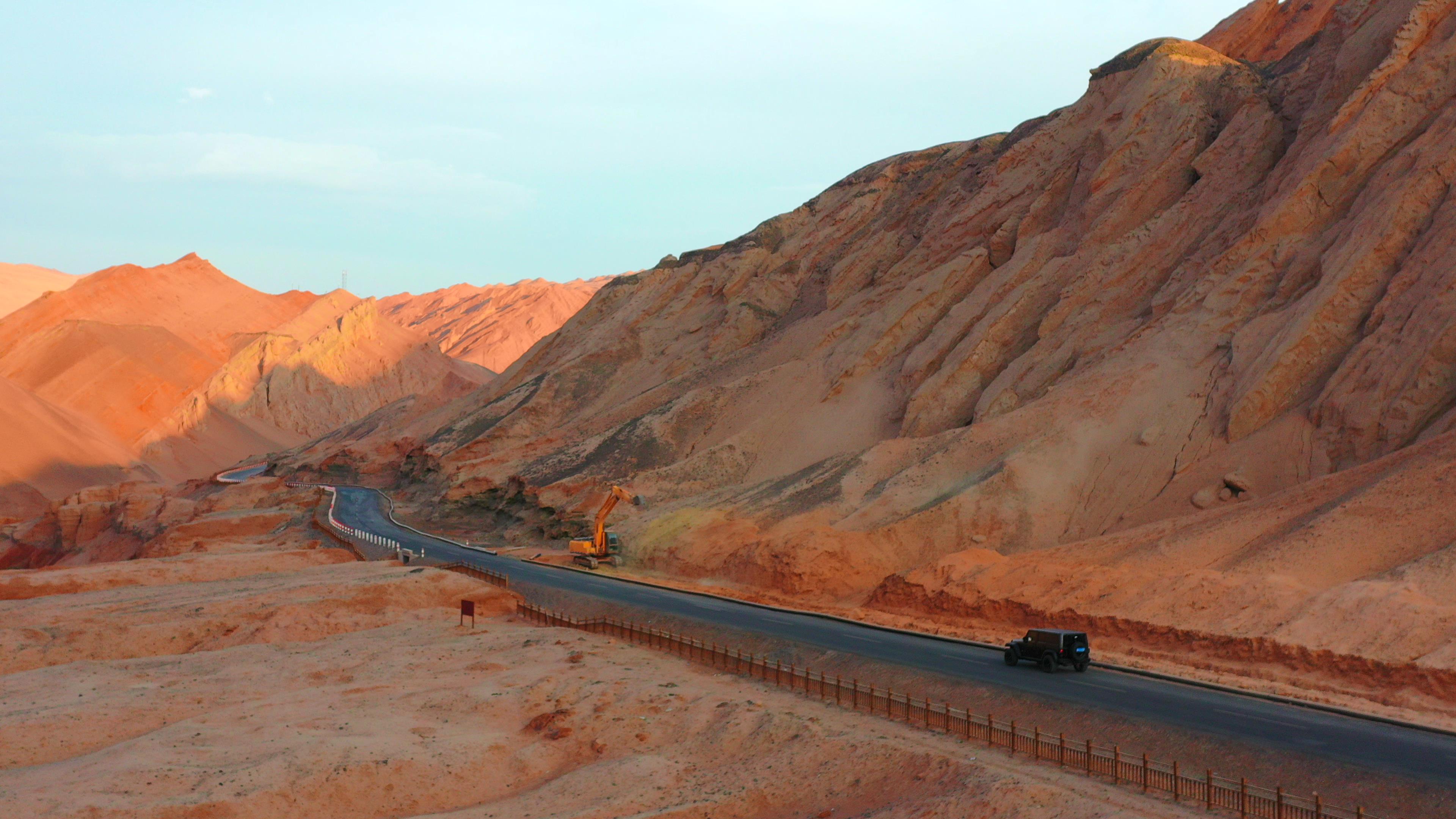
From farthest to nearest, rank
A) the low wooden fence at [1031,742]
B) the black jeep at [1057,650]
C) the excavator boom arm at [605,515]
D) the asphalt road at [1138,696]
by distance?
1. the excavator boom arm at [605,515]
2. the black jeep at [1057,650]
3. the asphalt road at [1138,696]
4. the low wooden fence at [1031,742]

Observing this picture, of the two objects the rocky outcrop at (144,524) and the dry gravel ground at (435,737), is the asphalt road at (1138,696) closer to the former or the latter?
the dry gravel ground at (435,737)

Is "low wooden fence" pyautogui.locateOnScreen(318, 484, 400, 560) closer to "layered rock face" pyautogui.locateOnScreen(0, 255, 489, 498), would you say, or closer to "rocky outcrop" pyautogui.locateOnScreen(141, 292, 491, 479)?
"layered rock face" pyautogui.locateOnScreen(0, 255, 489, 498)

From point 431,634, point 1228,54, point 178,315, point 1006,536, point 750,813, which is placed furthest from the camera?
point 178,315

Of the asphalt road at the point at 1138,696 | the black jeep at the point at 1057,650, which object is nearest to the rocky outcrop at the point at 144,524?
the asphalt road at the point at 1138,696

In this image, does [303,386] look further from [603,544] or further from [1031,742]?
[1031,742]

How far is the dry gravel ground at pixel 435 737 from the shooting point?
16766mm

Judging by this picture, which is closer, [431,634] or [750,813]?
[750,813]

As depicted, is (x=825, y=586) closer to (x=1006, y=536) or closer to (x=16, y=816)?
(x=1006, y=536)

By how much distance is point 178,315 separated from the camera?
145375mm

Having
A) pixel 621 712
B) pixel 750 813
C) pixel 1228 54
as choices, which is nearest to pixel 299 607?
pixel 621 712

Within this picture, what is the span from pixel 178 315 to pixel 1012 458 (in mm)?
135128

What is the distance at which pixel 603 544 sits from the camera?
147 ft

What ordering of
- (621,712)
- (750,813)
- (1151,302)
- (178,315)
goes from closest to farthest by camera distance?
(750,813) < (621,712) < (1151,302) < (178,315)

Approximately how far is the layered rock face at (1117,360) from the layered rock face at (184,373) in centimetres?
4911
